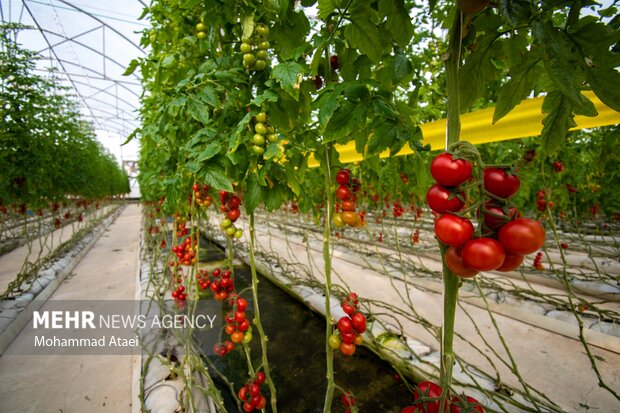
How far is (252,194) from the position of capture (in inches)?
37.2

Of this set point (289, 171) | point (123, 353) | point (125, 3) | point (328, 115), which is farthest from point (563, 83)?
point (125, 3)

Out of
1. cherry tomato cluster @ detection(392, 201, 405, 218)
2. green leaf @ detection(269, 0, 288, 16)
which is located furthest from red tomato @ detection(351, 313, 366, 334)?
cherry tomato cluster @ detection(392, 201, 405, 218)

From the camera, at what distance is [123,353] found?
2146mm

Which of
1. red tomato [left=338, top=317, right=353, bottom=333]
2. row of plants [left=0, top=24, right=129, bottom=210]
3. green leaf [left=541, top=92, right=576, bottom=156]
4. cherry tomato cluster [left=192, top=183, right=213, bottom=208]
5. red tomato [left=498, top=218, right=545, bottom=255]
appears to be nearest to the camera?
red tomato [left=498, top=218, right=545, bottom=255]

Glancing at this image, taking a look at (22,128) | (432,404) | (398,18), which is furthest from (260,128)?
(22,128)

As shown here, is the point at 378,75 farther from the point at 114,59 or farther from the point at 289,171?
the point at 114,59

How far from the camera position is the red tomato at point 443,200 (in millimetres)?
444

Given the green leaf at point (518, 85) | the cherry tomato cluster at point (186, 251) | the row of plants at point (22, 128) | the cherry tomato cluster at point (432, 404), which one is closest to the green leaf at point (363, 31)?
the green leaf at point (518, 85)

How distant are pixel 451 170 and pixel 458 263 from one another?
0.15 m

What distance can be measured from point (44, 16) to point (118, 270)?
6.77 m

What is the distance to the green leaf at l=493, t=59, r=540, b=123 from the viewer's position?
58cm

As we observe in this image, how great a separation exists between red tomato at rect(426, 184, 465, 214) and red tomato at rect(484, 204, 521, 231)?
43 mm

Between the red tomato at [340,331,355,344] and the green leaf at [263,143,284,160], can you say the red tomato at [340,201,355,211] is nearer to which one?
the green leaf at [263,143,284,160]

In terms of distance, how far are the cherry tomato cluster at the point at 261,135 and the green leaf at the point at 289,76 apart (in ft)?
0.55
